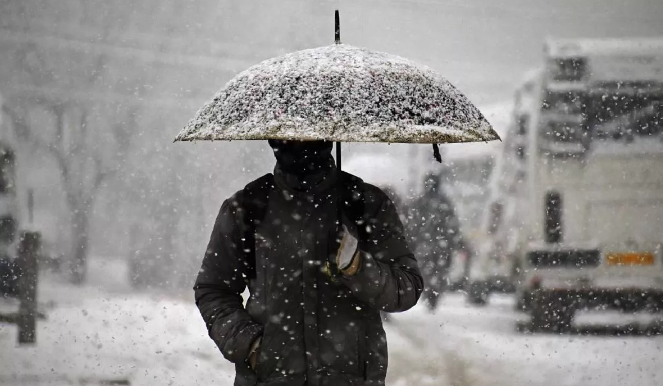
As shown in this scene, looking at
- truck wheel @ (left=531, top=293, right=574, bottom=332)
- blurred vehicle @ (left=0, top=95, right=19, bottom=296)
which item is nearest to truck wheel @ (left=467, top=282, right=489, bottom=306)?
truck wheel @ (left=531, top=293, right=574, bottom=332)

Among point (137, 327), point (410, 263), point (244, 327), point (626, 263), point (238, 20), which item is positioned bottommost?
point (137, 327)

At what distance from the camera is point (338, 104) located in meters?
3.15

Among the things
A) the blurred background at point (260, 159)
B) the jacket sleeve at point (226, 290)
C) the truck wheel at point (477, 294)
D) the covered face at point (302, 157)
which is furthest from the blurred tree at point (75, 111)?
the covered face at point (302, 157)

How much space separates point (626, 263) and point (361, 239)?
25.7 feet

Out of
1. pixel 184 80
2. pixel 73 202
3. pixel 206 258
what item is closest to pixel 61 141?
pixel 73 202

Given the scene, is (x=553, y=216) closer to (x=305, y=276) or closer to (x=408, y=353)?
(x=408, y=353)

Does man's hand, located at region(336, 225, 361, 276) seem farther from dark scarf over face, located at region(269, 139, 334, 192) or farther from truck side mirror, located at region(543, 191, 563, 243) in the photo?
truck side mirror, located at region(543, 191, 563, 243)

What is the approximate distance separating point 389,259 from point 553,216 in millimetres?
8180

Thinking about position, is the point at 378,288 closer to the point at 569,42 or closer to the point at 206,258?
the point at 206,258

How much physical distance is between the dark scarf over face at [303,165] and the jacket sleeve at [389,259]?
→ 8.8 inches

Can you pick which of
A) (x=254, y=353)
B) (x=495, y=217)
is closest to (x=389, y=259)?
(x=254, y=353)

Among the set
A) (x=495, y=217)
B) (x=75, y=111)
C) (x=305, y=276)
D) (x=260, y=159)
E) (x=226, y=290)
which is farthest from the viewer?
(x=260, y=159)

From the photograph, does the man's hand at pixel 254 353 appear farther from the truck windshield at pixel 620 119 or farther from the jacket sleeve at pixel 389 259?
the truck windshield at pixel 620 119

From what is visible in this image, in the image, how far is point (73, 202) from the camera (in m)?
26.4
